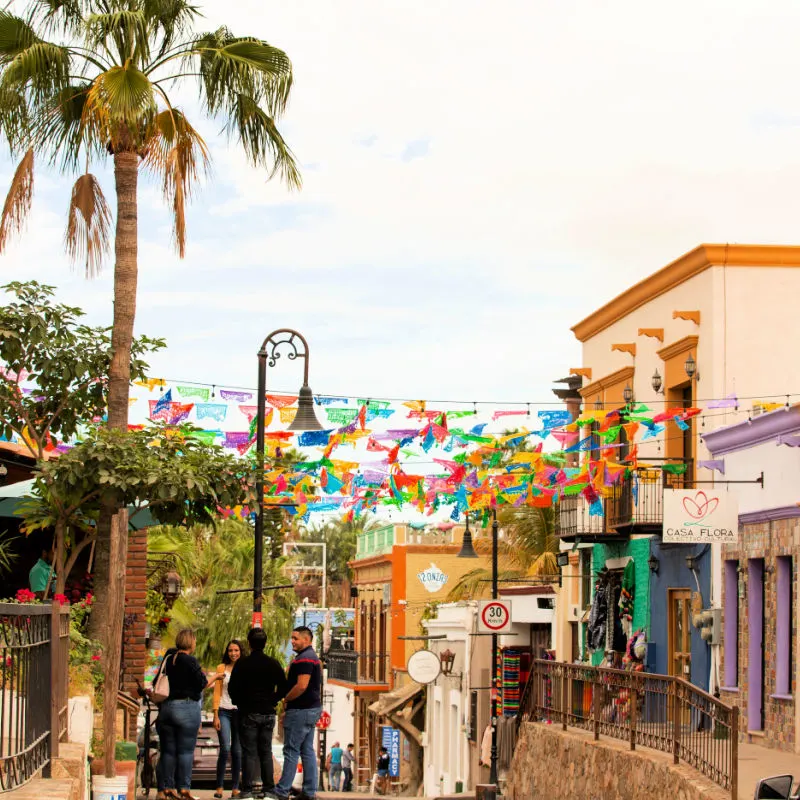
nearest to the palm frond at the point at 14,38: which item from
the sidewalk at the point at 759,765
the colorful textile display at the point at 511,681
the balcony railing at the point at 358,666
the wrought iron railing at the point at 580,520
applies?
the sidewalk at the point at 759,765

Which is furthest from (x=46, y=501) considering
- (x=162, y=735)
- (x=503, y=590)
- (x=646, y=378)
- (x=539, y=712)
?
(x=503, y=590)

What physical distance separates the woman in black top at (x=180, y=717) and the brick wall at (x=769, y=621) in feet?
27.9

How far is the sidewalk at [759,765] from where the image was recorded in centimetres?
1431

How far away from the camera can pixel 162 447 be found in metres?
14.8

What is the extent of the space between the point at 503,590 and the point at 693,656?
520 inches

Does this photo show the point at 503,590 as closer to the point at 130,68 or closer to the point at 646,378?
the point at 646,378

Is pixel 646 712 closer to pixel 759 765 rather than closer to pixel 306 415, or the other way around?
pixel 759 765

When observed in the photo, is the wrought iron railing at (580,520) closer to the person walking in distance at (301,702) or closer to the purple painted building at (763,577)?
the purple painted building at (763,577)

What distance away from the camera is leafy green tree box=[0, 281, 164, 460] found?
15109 mm

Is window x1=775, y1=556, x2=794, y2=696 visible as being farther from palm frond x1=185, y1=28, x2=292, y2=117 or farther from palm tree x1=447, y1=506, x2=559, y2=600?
palm tree x1=447, y1=506, x2=559, y2=600

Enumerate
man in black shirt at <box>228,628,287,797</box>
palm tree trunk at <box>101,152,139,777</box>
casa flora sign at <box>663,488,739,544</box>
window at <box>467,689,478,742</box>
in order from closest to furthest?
man in black shirt at <box>228,628,287,797</box> → palm tree trunk at <box>101,152,139,777</box> → casa flora sign at <box>663,488,739,544</box> → window at <box>467,689,478,742</box>

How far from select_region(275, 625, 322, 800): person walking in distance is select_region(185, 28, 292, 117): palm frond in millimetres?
6749

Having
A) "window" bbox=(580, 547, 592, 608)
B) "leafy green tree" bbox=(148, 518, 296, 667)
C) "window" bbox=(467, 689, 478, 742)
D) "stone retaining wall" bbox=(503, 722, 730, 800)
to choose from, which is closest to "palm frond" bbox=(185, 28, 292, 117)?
"stone retaining wall" bbox=(503, 722, 730, 800)

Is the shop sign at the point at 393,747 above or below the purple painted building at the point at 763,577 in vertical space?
below
